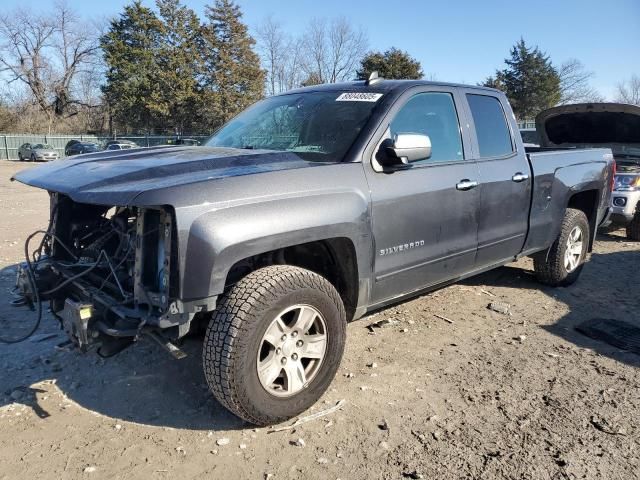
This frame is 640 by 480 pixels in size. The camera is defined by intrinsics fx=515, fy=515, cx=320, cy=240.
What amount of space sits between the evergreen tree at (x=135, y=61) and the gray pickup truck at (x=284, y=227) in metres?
41.7

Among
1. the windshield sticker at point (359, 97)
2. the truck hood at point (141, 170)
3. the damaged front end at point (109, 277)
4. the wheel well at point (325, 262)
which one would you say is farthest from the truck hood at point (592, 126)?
the damaged front end at point (109, 277)

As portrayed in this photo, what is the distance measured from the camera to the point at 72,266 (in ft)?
10.7

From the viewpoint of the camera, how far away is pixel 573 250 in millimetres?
5500

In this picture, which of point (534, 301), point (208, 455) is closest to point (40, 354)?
point (208, 455)

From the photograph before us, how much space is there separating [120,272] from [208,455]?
46.1 inches

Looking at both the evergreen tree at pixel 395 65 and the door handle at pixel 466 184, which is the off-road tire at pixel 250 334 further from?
the evergreen tree at pixel 395 65

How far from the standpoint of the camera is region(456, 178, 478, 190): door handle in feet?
12.3

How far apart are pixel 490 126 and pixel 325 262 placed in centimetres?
209

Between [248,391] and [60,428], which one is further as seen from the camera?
[60,428]

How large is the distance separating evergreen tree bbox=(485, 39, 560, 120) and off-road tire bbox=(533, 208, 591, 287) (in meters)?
43.4

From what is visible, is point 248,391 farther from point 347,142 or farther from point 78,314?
point 347,142

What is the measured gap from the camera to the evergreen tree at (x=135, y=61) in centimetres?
4262

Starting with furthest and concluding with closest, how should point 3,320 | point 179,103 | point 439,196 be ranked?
1. point 179,103
2. point 3,320
3. point 439,196

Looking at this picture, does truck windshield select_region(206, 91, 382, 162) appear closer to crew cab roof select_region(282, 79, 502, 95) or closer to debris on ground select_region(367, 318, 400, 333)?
crew cab roof select_region(282, 79, 502, 95)
